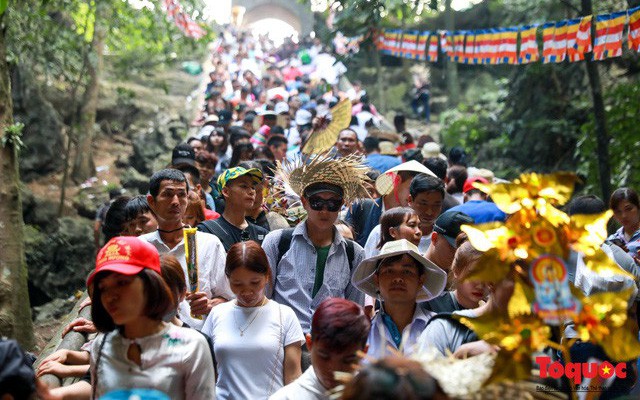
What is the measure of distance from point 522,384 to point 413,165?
5028 millimetres

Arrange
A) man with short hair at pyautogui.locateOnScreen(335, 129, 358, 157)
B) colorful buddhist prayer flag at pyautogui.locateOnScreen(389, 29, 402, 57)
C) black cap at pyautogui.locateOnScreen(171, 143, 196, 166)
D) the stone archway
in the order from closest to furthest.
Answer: black cap at pyautogui.locateOnScreen(171, 143, 196, 166) → man with short hair at pyautogui.locateOnScreen(335, 129, 358, 157) → colorful buddhist prayer flag at pyautogui.locateOnScreen(389, 29, 402, 57) → the stone archway

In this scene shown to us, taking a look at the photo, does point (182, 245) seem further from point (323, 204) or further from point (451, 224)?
point (451, 224)

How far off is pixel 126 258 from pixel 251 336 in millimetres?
1340

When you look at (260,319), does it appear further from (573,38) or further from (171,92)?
(171,92)

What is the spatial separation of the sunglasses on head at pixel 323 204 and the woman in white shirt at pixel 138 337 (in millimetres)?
2248

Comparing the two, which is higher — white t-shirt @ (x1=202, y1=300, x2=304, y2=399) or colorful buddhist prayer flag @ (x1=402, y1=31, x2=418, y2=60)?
colorful buddhist prayer flag @ (x1=402, y1=31, x2=418, y2=60)

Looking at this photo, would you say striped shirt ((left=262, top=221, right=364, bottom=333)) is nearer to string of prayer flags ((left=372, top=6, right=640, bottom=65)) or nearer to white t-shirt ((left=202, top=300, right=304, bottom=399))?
white t-shirt ((left=202, top=300, right=304, bottom=399))

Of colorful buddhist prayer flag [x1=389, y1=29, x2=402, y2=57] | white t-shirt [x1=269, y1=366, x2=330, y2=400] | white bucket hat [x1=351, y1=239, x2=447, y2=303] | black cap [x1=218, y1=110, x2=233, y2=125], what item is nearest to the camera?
white t-shirt [x1=269, y1=366, x2=330, y2=400]

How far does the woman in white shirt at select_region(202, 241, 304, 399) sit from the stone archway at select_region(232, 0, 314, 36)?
2039 inches

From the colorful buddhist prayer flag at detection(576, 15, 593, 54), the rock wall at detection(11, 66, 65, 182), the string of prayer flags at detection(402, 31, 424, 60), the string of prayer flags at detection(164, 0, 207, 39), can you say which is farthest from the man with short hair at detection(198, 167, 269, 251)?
the rock wall at detection(11, 66, 65, 182)

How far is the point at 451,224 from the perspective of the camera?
5.67 metres

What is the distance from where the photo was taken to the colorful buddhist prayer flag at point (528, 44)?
40.3ft

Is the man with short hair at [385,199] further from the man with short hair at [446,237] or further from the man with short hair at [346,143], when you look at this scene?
the man with short hair at [346,143]

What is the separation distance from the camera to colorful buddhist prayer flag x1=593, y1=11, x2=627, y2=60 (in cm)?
1005
